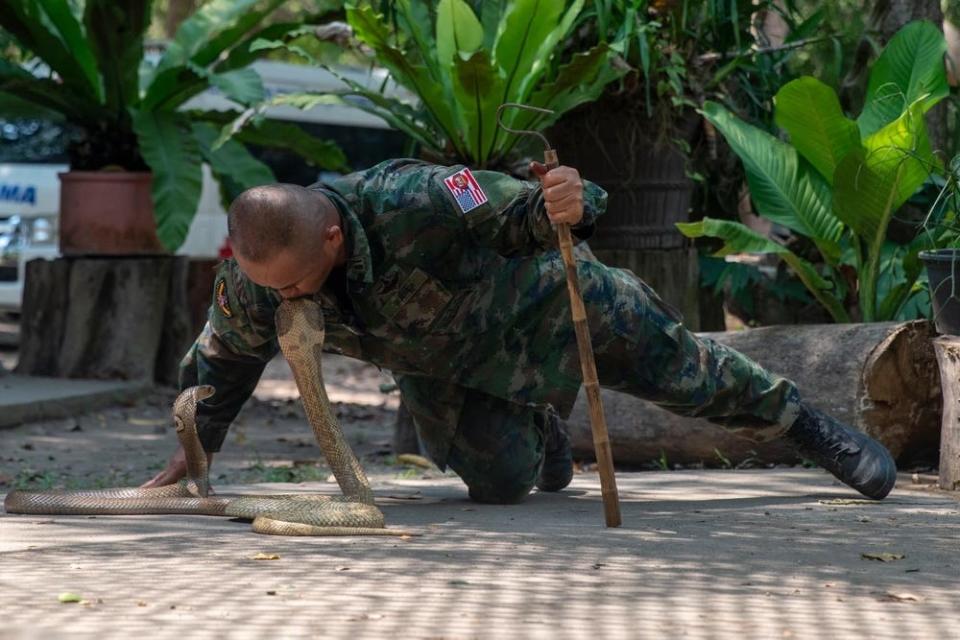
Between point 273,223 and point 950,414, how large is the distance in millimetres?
2393

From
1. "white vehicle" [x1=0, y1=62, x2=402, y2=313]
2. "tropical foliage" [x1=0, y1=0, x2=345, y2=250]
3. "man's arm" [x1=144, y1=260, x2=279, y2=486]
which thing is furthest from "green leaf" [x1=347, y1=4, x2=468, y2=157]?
"white vehicle" [x1=0, y1=62, x2=402, y2=313]

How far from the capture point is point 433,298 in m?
3.88

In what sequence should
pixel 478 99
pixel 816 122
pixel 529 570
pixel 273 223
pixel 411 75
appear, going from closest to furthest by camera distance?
pixel 529 570 < pixel 273 223 < pixel 816 122 < pixel 478 99 < pixel 411 75

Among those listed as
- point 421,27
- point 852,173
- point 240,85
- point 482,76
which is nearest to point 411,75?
point 482,76

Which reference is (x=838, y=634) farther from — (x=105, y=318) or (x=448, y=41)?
(x=105, y=318)

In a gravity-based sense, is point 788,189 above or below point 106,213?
below

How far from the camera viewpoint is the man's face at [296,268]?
3.50m

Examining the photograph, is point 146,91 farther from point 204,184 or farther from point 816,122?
point 816,122

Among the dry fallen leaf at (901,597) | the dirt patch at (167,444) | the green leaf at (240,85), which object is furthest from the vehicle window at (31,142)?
the dry fallen leaf at (901,597)

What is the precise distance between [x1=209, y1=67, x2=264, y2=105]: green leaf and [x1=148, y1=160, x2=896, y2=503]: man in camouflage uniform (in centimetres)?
377

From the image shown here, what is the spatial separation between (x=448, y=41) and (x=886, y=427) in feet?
7.93

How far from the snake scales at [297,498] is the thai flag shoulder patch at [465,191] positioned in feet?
1.46

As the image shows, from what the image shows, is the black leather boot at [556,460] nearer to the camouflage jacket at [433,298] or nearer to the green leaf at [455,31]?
the camouflage jacket at [433,298]

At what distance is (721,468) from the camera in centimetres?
566
